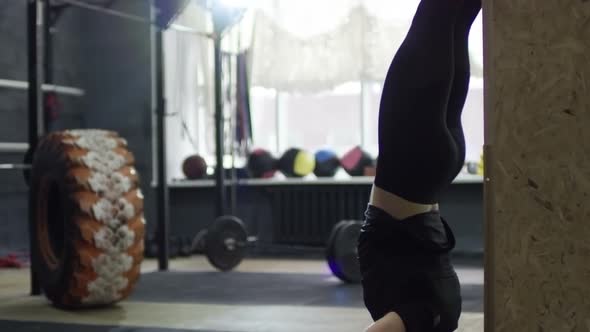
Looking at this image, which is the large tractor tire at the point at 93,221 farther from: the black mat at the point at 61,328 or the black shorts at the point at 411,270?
the black shorts at the point at 411,270

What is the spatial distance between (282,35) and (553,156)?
4.54m

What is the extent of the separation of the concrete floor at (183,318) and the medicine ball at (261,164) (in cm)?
232

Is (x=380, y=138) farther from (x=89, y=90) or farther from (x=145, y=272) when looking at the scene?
(x=89, y=90)

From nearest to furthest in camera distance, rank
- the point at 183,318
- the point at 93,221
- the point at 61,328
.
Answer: the point at 61,328, the point at 183,318, the point at 93,221

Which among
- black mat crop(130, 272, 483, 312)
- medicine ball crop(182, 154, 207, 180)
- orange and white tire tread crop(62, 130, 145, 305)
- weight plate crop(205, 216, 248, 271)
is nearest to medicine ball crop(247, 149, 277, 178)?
medicine ball crop(182, 154, 207, 180)

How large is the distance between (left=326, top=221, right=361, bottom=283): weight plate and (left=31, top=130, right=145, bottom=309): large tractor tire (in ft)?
3.25

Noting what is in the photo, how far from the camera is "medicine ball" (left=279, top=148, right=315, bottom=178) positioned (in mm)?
5383

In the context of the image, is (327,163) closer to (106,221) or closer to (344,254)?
(344,254)

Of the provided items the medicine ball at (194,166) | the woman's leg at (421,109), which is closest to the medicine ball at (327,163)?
the medicine ball at (194,166)

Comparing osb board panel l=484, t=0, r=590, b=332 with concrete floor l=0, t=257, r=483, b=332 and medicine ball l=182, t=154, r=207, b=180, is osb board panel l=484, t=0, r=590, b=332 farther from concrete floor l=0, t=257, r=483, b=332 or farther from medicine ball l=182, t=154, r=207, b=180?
medicine ball l=182, t=154, r=207, b=180

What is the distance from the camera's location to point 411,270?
4.17 feet

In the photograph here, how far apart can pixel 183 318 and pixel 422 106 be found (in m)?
1.72

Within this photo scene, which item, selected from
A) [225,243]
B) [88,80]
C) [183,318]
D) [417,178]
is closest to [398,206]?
[417,178]

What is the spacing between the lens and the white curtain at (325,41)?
17.1 ft
